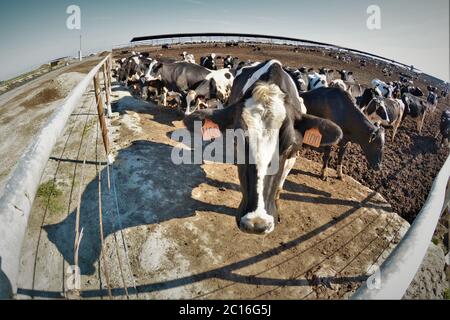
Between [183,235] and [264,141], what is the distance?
1803mm

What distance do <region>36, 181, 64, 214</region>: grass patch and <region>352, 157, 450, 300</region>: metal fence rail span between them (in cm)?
427

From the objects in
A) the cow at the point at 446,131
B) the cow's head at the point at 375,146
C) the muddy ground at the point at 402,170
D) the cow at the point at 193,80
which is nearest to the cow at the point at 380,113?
the muddy ground at the point at 402,170

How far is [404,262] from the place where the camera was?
3.17ft

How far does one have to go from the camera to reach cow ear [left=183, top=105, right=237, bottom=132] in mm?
3705

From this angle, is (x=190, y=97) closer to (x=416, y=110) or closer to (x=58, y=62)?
(x=416, y=110)

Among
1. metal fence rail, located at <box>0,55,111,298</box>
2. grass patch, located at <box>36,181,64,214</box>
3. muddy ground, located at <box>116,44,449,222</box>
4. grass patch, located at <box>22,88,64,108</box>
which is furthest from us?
grass patch, located at <box>22,88,64,108</box>

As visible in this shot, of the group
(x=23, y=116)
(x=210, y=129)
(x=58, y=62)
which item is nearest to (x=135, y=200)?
(x=210, y=129)

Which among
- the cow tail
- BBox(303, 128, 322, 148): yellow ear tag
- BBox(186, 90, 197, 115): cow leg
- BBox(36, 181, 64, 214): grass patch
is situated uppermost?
the cow tail

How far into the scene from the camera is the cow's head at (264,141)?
10.00 feet

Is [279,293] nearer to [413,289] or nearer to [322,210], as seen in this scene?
[413,289]

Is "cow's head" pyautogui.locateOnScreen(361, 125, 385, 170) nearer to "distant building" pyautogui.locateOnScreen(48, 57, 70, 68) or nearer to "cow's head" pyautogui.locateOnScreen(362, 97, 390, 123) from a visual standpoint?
"cow's head" pyautogui.locateOnScreen(362, 97, 390, 123)

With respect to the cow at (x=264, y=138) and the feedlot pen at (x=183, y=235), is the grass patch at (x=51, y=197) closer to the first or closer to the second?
the feedlot pen at (x=183, y=235)

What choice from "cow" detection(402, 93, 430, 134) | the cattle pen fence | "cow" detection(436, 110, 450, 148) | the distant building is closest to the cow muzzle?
the cattle pen fence

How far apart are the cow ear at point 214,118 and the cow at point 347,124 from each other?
11.7ft
